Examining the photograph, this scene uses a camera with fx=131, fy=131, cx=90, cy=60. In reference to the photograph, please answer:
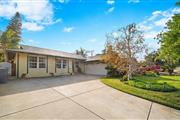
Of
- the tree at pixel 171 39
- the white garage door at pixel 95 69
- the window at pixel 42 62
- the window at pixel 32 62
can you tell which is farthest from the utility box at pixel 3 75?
the white garage door at pixel 95 69

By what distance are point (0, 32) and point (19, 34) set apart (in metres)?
7.18

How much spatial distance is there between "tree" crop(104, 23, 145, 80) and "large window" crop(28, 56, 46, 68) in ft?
26.9

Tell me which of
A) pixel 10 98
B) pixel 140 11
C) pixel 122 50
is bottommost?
pixel 10 98

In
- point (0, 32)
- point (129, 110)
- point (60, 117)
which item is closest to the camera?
point (60, 117)

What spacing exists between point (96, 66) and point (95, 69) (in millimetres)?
534

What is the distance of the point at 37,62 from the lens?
49.5 feet

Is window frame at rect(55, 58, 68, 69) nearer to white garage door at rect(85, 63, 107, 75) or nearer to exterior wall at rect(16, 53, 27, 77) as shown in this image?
exterior wall at rect(16, 53, 27, 77)

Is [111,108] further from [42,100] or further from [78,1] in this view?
[78,1]

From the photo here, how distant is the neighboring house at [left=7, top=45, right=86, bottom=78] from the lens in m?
13.5

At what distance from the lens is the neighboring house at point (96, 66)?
20375 mm

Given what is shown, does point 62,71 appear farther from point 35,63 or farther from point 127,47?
point 127,47

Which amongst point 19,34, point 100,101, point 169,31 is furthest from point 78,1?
point 19,34

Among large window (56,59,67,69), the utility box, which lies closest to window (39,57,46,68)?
large window (56,59,67,69)

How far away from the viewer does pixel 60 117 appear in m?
4.42
